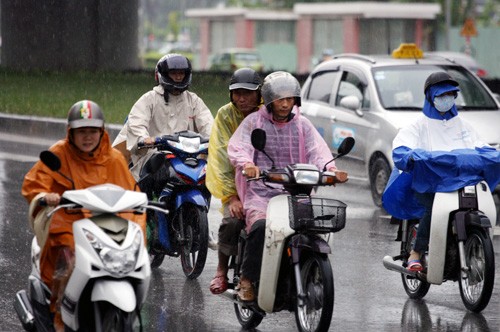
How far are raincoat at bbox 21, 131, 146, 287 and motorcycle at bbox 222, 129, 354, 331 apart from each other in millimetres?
864

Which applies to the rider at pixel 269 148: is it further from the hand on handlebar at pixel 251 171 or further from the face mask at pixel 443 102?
the face mask at pixel 443 102

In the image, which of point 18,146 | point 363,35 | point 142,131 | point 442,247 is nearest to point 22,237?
point 142,131

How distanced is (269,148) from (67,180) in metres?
1.44

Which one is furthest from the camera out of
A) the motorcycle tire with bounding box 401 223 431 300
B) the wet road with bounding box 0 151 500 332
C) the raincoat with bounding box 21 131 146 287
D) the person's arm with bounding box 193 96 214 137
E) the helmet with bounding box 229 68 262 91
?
the person's arm with bounding box 193 96 214 137

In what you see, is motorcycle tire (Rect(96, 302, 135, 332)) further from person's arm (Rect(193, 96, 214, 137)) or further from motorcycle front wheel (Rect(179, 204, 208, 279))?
person's arm (Rect(193, 96, 214, 137))

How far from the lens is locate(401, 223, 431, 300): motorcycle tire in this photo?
898 cm

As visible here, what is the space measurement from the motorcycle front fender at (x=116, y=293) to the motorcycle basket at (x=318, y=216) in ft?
4.52

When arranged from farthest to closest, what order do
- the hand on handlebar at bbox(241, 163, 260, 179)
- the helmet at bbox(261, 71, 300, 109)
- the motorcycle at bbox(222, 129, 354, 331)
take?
1. the helmet at bbox(261, 71, 300, 109)
2. the hand on handlebar at bbox(241, 163, 260, 179)
3. the motorcycle at bbox(222, 129, 354, 331)

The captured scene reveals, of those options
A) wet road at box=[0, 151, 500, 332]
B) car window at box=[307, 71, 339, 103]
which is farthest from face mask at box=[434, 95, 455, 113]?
car window at box=[307, 71, 339, 103]

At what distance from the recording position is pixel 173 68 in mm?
10008

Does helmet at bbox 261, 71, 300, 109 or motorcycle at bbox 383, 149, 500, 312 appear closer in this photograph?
helmet at bbox 261, 71, 300, 109

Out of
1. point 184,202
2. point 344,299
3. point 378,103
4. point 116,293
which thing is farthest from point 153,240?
point 378,103

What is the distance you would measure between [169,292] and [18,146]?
10.2m

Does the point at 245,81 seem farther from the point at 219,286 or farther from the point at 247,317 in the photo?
the point at 247,317
